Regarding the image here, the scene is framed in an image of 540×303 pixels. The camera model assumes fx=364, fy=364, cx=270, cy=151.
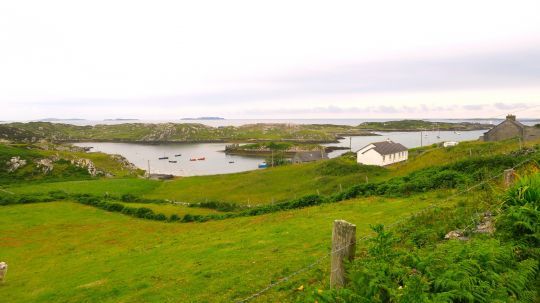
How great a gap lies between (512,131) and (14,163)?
11518 cm

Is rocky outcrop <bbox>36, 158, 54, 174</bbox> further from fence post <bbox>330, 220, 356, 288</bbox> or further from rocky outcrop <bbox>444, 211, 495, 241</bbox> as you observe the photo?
fence post <bbox>330, 220, 356, 288</bbox>

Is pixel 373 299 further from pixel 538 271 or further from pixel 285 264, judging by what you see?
pixel 285 264

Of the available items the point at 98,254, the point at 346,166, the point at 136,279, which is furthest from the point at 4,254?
the point at 346,166

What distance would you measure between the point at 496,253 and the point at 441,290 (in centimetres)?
189

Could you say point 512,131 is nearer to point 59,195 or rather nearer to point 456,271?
point 456,271

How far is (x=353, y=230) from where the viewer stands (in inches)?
257

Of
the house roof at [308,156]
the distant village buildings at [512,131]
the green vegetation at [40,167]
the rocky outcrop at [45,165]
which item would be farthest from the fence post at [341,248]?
the rocky outcrop at [45,165]

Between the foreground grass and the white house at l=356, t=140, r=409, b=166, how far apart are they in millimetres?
54329

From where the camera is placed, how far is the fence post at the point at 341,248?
6598 millimetres

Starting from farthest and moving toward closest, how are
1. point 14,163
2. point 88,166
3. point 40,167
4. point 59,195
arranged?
point 88,166 < point 40,167 < point 14,163 < point 59,195

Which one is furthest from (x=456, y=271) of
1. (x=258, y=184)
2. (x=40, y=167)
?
(x=40, y=167)

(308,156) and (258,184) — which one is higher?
(308,156)

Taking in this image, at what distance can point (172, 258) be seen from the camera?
21.2m

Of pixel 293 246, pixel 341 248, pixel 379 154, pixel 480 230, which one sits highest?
pixel 341 248
